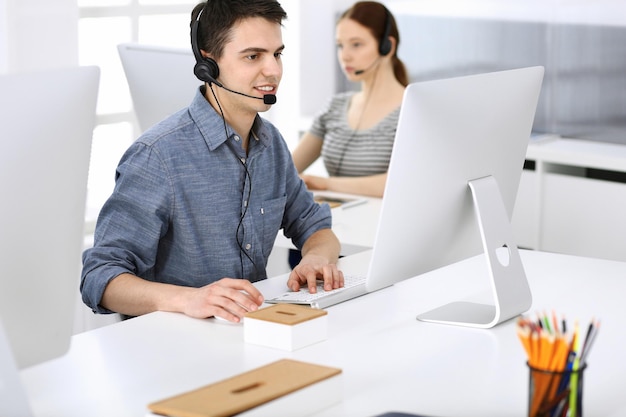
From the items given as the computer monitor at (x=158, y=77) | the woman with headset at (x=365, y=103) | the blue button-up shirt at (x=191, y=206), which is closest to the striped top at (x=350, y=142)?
the woman with headset at (x=365, y=103)

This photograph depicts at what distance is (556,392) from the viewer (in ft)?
4.38

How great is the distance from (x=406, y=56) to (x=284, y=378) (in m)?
3.37

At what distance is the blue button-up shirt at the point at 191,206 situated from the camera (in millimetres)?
2107

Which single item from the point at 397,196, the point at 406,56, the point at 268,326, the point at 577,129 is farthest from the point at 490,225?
the point at 406,56

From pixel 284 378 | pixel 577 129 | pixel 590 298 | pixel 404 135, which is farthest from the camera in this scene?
pixel 577 129

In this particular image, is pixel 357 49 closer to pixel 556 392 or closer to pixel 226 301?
pixel 226 301

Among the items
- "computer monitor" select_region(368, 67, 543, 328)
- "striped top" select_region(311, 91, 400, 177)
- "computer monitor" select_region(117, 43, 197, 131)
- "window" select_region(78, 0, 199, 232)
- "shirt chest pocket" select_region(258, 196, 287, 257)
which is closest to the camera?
"computer monitor" select_region(368, 67, 543, 328)

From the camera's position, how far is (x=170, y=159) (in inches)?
85.1

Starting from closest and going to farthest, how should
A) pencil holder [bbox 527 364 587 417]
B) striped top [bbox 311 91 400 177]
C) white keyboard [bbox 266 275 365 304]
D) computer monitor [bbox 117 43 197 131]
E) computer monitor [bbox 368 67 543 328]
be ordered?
pencil holder [bbox 527 364 587 417] < computer monitor [bbox 368 67 543 328] < white keyboard [bbox 266 275 365 304] < computer monitor [bbox 117 43 197 131] < striped top [bbox 311 91 400 177]

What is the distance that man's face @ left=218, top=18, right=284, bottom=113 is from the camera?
2248 mm

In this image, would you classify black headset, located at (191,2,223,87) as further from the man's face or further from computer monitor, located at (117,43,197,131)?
computer monitor, located at (117,43,197,131)

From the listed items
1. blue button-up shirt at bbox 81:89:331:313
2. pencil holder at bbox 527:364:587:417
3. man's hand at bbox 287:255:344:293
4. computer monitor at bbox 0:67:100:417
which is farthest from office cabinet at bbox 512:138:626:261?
computer monitor at bbox 0:67:100:417

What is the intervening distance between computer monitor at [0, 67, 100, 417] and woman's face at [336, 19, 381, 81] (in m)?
2.23

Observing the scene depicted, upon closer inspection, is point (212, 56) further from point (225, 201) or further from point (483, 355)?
point (483, 355)
